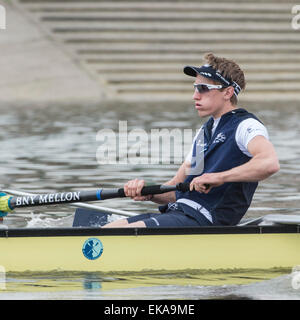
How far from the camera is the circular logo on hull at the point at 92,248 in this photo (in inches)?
298

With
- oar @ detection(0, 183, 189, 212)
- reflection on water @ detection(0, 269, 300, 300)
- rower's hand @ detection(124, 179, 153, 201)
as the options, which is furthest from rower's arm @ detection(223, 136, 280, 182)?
oar @ detection(0, 183, 189, 212)

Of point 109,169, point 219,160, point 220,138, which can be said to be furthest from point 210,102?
point 109,169

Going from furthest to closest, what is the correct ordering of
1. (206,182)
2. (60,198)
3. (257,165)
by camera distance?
(60,198) < (206,182) < (257,165)

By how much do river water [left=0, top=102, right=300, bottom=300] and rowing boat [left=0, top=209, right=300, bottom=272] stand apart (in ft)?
0.34

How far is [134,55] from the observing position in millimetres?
29719

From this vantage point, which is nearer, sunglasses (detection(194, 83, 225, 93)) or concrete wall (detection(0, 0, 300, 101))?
sunglasses (detection(194, 83, 225, 93))

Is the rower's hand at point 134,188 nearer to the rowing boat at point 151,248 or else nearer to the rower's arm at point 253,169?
the rowing boat at point 151,248

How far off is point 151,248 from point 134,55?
73.6 ft

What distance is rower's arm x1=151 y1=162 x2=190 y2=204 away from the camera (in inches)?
312

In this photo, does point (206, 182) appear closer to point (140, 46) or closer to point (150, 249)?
point (150, 249)

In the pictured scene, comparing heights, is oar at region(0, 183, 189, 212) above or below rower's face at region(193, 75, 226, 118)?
below

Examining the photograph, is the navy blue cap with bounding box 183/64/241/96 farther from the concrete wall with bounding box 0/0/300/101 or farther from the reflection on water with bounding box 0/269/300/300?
the concrete wall with bounding box 0/0/300/101

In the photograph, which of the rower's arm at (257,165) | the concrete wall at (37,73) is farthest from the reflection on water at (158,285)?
the concrete wall at (37,73)

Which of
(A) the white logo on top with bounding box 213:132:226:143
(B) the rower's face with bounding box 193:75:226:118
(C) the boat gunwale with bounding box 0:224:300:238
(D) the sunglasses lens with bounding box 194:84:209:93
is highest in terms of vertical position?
(D) the sunglasses lens with bounding box 194:84:209:93
